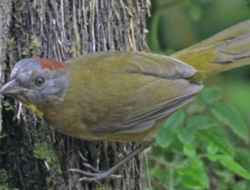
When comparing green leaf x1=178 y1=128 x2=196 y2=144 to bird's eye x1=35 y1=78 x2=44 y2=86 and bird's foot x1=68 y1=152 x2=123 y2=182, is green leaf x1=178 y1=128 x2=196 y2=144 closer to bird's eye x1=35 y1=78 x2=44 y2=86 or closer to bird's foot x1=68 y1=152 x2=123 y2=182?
bird's foot x1=68 y1=152 x2=123 y2=182

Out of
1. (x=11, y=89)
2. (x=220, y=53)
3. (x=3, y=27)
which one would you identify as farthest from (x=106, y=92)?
(x=220, y=53)

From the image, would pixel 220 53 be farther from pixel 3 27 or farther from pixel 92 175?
pixel 3 27

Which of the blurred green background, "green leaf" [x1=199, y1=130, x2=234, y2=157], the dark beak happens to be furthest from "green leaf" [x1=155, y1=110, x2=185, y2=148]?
the dark beak

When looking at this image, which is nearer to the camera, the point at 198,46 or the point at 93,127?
the point at 93,127

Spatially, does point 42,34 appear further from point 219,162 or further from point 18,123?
point 219,162

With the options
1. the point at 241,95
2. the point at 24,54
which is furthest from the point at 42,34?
the point at 241,95

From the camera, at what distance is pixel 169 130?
6.22 metres

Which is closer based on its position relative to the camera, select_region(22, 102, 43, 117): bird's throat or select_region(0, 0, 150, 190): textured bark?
select_region(22, 102, 43, 117): bird's throat

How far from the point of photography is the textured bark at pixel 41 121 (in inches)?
214

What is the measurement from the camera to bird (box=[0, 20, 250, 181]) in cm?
521

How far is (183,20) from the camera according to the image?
7777 mm

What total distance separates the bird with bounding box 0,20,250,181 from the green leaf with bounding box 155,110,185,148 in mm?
513

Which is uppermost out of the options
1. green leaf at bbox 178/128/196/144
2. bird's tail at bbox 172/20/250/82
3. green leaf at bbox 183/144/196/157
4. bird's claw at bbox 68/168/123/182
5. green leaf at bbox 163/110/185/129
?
bird's tail at bbox 172/20/250/82

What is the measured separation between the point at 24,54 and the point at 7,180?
26.2 inches
